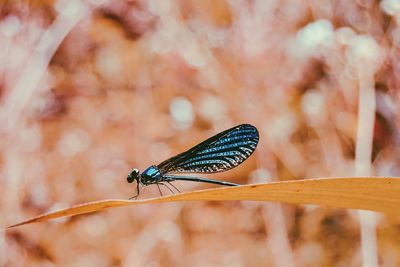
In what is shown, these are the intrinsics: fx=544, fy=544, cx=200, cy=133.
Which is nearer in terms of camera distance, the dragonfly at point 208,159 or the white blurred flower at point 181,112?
the dragonfly at point 208,159

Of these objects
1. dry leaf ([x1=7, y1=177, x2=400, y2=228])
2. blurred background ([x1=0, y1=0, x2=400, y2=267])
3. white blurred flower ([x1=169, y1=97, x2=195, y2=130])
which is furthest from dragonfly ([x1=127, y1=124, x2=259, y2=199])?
white blurred flower ([x1=169, y1=97, x2=195, y2=130])

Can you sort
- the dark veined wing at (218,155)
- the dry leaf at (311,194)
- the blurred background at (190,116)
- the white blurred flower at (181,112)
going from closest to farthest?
the dry leaf at (311,194) → the dark veined wing at (218,155) → the blurred background at (190,116) → the white blurred flower at (181,112)

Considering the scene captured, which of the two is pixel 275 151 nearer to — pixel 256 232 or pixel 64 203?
pixel 256 232

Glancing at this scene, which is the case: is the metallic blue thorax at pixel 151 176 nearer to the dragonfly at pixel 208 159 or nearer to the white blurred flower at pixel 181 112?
the dragonfly at pixel 208 159

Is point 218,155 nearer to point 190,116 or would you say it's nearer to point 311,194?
point 311,194

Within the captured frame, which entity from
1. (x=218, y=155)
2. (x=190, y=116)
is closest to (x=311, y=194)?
(x=218, y=155)

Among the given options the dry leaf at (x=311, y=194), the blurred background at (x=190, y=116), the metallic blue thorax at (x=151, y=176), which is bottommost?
the dry leaf at (x=311, y=194)

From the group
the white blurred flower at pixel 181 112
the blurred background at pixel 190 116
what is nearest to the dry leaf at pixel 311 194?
the blurred background at pixel 190 116
